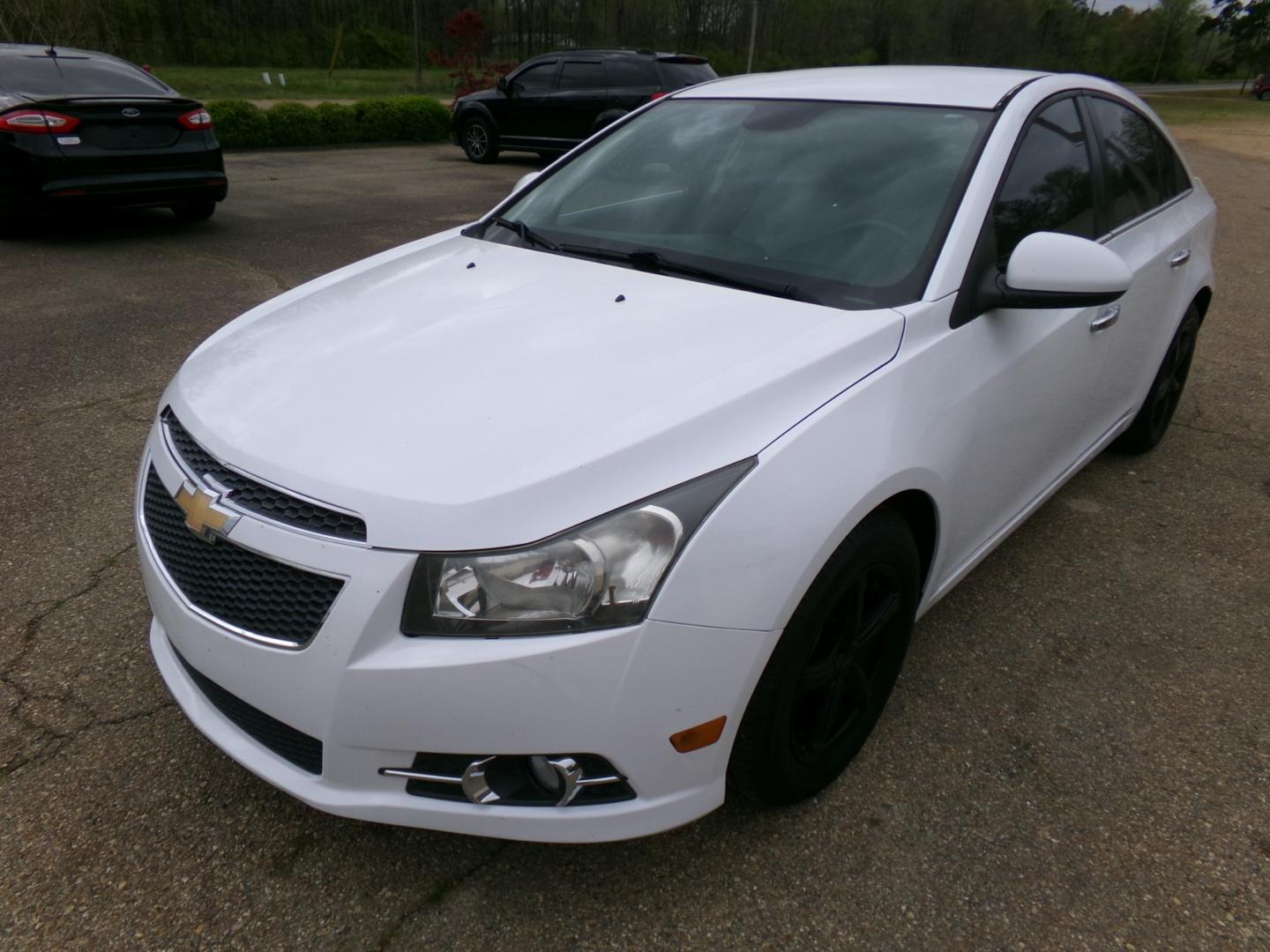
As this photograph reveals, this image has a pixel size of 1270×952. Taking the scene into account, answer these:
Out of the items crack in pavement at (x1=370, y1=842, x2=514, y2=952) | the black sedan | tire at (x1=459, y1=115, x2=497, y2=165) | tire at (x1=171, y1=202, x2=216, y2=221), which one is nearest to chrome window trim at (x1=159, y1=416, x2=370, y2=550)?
crack in pavement at (x1=370, y1=842, x2=514, y2=952)

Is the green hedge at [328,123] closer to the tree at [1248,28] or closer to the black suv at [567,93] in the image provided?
the black suv at [567,93]

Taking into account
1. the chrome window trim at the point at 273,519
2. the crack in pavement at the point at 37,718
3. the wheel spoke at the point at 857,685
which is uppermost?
the chrome window trim at the point at 273,519

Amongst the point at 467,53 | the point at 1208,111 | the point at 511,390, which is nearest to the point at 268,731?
the point at 511,390

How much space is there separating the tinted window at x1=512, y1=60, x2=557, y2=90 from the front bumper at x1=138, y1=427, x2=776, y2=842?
40.8ft

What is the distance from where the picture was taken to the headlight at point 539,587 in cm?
156

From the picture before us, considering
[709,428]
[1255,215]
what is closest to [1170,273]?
[709,428]

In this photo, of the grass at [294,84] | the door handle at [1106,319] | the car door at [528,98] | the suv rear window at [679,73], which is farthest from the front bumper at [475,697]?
the grass at [294,84]

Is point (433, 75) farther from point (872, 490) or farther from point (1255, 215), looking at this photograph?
point (872, 490)

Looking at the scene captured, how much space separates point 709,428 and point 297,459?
2.59 feet

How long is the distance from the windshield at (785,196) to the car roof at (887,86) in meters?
0.06

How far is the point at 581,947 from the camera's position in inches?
69.1

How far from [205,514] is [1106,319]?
2.64m

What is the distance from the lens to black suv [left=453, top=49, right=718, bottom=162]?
12375 mm

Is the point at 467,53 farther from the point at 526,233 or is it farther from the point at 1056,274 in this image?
the point at 1056,274
